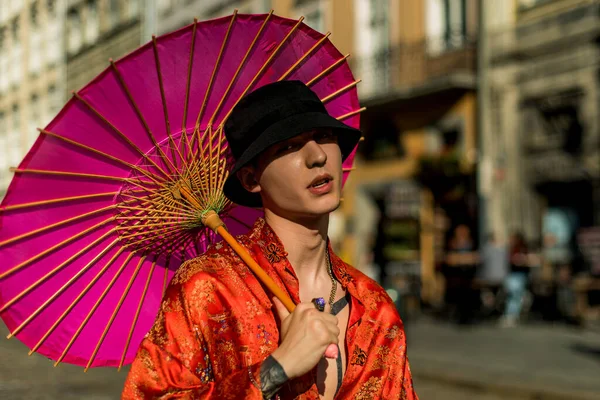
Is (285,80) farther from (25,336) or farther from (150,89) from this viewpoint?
(25,336)

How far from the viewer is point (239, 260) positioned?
198 centimetres

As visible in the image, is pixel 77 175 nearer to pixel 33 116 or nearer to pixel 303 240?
pixel 303 240

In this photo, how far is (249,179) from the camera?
2.09m

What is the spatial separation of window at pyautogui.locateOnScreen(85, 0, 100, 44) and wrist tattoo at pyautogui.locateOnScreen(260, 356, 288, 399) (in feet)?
129

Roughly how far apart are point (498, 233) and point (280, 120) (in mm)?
16112

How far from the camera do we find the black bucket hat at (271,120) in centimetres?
194

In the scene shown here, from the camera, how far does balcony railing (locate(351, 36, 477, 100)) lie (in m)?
18.8

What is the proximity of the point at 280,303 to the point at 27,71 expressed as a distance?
161 feet

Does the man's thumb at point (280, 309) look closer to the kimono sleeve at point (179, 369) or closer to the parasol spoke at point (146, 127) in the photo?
the kimono sleeve at point (179, 369)

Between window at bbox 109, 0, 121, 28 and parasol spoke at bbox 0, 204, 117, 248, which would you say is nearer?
parasol spoke at bbox 0, 204, 117, 248

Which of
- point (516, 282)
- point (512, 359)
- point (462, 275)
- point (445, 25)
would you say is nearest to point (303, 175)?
point (512, 359)

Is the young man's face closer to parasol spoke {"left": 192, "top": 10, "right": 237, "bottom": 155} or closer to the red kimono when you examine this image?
the red kimono

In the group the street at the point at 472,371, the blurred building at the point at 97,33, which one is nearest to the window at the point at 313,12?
the blurred building at the point at 97,33

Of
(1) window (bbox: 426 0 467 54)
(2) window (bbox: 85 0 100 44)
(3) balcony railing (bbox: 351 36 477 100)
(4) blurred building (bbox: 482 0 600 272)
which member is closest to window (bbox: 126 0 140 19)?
(2) window (bbox: 85 0 100 44)
